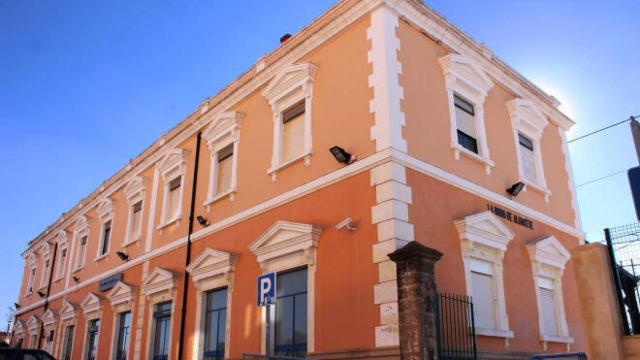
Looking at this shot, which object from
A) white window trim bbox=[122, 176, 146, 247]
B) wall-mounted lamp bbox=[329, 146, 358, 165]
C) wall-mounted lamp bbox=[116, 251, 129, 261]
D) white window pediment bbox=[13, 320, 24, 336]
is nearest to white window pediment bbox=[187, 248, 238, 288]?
wall-mounted lamp bbox=[329, 146, 358, 165]

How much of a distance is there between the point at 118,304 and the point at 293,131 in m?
9.21

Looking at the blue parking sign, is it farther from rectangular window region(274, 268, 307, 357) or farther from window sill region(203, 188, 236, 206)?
window sill region(203, 188, 236, 206)

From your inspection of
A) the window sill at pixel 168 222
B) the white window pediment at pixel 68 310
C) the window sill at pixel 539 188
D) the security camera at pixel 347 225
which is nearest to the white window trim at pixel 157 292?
the window sill at pixel 168 222

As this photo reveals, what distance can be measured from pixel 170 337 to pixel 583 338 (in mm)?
10241

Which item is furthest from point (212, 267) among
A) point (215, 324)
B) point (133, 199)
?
point (133, 199)

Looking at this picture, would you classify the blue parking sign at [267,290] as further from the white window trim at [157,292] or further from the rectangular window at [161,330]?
the rectangular window at [161,330]

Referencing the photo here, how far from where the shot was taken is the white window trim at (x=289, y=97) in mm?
12966

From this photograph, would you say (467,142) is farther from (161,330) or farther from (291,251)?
(161,330)

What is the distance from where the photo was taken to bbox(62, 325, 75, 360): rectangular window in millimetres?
21859

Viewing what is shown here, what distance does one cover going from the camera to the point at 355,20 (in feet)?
41.9

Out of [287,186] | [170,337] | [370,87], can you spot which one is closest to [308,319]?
[287,186]

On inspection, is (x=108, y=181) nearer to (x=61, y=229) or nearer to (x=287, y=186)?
(x=61, y=229)

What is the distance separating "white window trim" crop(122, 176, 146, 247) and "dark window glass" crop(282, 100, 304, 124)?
767 centimetres

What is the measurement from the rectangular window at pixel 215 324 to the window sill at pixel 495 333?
234 inches
